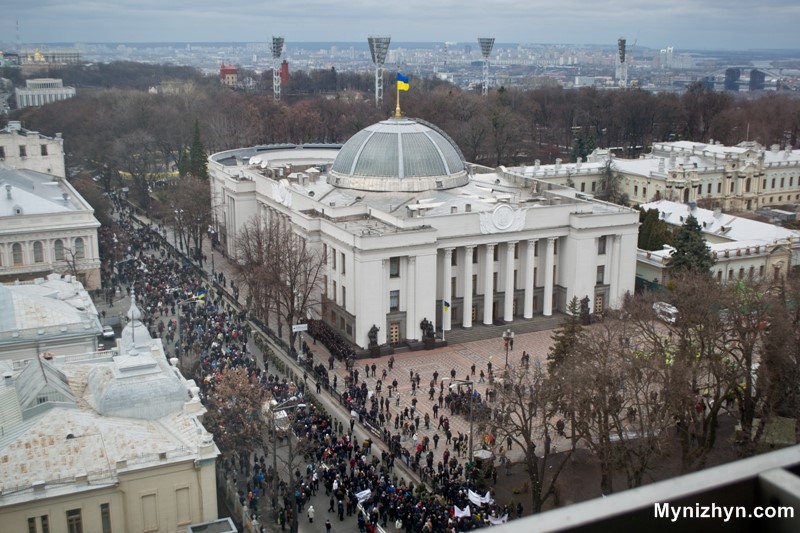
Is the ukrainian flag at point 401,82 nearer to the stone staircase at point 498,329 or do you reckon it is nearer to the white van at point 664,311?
the stone staircase at point 498,329

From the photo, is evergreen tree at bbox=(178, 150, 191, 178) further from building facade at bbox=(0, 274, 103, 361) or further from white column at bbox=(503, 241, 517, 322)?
building facade at bbox=(0, 274, 103, 361)

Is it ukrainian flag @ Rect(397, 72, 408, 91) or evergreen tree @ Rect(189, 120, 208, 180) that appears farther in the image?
evergreen tree @ Rect(189, 120, 208, 180)

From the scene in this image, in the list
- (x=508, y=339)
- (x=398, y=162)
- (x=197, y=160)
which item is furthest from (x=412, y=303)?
(x=197, y=160)

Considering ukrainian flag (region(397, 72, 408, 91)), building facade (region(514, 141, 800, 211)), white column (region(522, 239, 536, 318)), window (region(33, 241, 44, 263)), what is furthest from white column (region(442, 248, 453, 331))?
building facade (region(514, 141, 800, 211))

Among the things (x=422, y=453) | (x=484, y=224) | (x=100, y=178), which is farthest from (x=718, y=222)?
(x=100, y=178)

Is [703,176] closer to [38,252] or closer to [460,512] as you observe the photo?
[38,252]

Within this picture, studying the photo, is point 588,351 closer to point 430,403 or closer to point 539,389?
point 539,389
